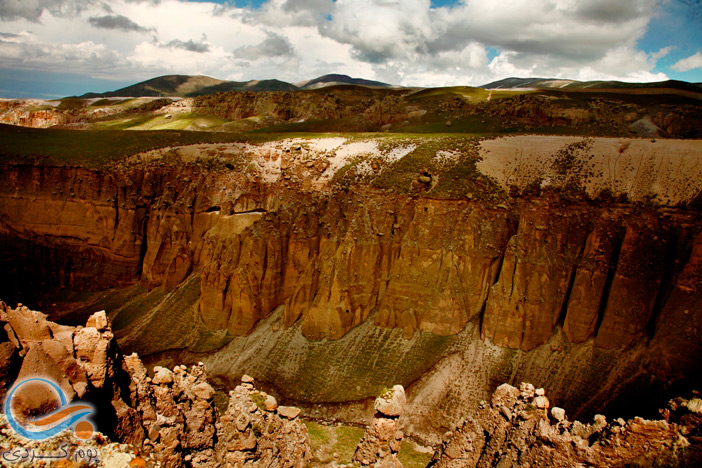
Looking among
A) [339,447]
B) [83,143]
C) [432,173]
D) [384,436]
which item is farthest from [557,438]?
[83,143]

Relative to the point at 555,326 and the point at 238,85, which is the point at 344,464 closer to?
the point at 555,326

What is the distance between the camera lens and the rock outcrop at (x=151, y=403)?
31.3 ft

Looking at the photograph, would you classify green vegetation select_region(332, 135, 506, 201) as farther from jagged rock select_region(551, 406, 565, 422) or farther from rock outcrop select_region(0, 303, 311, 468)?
rock outcrop select_region(0, 303, 311, 468)

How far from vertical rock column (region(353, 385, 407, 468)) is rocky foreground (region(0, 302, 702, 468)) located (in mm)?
42

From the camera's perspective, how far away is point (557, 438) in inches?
585

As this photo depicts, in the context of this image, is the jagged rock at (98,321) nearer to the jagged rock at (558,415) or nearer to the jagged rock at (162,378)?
the jagged rock at (162,378)

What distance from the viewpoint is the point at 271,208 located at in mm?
33250

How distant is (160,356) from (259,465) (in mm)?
16632

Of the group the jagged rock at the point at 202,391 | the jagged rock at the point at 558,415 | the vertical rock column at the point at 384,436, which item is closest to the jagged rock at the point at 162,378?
the jagged rock at the point at 202,391

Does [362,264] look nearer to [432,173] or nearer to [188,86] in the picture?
[432,173]

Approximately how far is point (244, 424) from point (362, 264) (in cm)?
1487

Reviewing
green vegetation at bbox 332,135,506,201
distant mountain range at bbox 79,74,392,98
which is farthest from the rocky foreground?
distant mountain range at bbox 79,74,392,98

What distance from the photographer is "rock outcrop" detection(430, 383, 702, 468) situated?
1259 cm

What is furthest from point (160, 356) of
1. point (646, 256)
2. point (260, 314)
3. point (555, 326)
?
point (646, 256)
